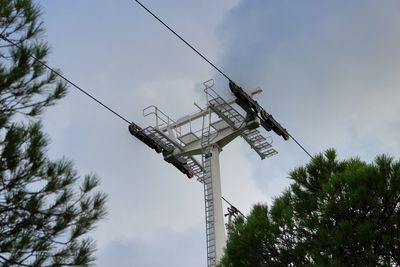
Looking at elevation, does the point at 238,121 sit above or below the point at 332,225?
above

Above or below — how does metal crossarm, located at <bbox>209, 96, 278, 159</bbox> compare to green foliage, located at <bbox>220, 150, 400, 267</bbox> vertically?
above

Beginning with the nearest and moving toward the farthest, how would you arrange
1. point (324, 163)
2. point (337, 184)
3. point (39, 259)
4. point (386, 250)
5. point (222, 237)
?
point (39, 259) < point (386, 250) < point (337, 184) < point (324, 163) < point (222, 237)

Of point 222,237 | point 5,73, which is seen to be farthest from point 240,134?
point 5,73

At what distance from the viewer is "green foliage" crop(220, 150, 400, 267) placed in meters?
8.85

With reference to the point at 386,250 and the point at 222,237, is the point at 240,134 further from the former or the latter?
the point at 386,250

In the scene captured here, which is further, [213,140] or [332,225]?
[213,140]

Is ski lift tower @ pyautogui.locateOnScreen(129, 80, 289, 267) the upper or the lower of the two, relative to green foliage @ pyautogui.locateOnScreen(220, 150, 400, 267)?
upper

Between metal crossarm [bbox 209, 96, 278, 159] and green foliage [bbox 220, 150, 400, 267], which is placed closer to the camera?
green foliage [bbox 220, 150, 400, 267]

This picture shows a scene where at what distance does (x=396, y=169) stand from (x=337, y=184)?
0.79m

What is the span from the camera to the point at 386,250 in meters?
8.74

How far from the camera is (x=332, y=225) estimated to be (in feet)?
30.2

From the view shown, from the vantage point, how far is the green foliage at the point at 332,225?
8.85 meters

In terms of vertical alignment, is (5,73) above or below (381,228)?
above

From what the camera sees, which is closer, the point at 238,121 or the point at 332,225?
the point at 332,225
